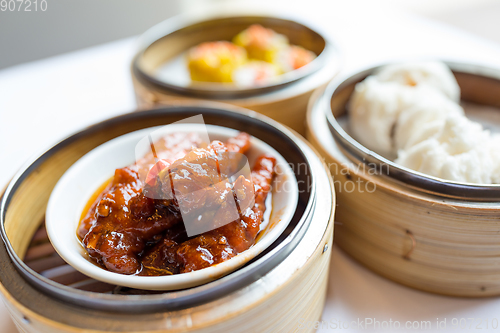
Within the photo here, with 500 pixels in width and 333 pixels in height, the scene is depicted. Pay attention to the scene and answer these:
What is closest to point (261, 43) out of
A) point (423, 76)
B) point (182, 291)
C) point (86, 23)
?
point (423, 76)

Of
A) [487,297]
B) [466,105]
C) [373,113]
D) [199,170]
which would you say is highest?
[199,170]

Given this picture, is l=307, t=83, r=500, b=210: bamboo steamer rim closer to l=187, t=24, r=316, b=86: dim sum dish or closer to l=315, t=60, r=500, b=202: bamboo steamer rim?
l=315, t=60, r=500, b=202: bamboo steamer rim

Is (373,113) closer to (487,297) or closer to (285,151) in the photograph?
(285,151)

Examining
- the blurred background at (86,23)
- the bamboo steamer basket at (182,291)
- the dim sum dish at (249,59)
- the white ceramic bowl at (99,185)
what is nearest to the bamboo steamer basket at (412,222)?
the bamboo steamer basket at (182,291)

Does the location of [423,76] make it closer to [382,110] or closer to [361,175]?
[382,110]

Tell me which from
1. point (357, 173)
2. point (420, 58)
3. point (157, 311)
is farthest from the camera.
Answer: point (420, 58)

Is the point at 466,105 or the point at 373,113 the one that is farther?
the point at 466,105

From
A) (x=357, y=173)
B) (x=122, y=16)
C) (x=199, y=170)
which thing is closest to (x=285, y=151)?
(x=357, y=173)
